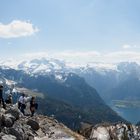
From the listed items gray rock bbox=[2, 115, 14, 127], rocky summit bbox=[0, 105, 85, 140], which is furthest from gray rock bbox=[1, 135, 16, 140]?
gray rock bbox=[2, 115, 14, 127]

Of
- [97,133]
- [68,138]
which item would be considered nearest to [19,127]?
[68,138]

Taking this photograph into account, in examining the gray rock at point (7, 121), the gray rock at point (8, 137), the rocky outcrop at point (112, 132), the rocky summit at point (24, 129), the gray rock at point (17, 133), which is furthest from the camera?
the rocky outcrop at point (112, 132)

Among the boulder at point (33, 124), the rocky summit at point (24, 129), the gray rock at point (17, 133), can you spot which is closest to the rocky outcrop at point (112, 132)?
the rocky summit at point (24, 129)

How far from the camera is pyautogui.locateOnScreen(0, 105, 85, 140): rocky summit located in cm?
3916

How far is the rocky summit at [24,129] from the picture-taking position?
39.2 m

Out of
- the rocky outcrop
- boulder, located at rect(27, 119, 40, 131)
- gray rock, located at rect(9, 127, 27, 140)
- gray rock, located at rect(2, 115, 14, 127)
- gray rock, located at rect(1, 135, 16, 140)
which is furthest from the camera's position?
the rocky outcrop

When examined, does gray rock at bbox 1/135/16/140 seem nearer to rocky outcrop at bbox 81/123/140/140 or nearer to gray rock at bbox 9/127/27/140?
gray rock at bbox 9/127/27/140

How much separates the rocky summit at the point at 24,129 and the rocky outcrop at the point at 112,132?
67.2 feet

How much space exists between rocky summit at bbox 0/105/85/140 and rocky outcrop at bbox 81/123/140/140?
20.5 meters

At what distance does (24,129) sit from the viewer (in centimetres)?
4241

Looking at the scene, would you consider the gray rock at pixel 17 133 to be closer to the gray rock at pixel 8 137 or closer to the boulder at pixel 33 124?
the gray rock at pixel 8 137

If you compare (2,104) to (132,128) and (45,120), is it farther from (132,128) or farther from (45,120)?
(132,128)

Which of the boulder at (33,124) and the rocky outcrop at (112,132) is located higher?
the boulder at (33,124)

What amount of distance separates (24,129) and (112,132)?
44.7 meters
